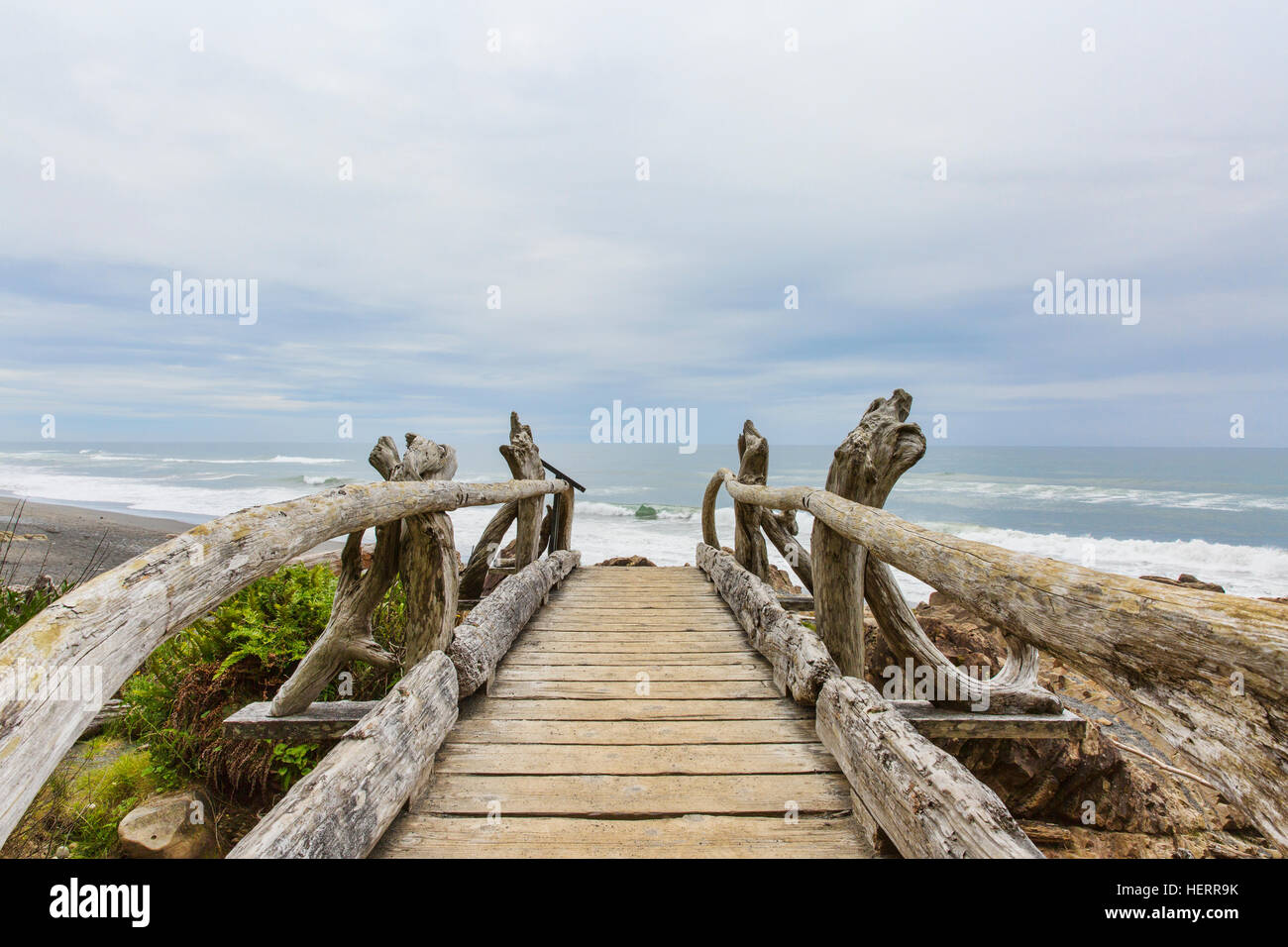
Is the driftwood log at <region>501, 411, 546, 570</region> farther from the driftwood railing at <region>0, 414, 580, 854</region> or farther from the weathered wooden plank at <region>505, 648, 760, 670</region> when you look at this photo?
the weathered wooden plank at <region>505, 648, 760, 670</region>

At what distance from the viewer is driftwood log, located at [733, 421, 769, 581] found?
7.07 meters

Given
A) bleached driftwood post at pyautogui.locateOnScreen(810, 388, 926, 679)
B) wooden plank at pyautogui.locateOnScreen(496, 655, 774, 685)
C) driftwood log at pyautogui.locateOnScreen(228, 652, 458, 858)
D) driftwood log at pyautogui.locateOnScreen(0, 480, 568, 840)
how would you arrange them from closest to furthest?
1. driftwood log at pyautogui.locateOnScreen(0, 480, 568, 840)
2. driftwood log at pyautogui.locateOnScreen(228, 652, 458, 858)
3. bleached driftwood post at pyautogui.locateOnScreen(810, 388, 926, 679)
4. wooden plank at pyautogui.locateOnScreen(496, 655, 774, 685)

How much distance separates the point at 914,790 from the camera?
6.40 feet

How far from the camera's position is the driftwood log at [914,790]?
170 cm

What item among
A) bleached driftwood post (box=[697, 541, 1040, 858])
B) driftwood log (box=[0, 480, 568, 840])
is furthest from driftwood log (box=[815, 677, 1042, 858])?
driftwood log (box=[0, 480, 568, 840])

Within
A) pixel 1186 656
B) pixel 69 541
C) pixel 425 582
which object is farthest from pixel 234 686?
pixel 69 541

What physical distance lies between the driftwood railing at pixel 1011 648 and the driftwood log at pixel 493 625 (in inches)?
71.1

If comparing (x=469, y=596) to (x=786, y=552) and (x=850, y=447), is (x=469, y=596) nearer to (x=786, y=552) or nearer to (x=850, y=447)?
(x=786, y=552)

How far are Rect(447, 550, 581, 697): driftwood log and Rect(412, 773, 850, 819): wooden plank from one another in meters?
0.71

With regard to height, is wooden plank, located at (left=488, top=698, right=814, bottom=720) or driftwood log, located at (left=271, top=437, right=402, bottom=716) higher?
driftwood log, located at (left=271, top=437, right=402, bottom=716)

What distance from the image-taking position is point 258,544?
191 centimetres

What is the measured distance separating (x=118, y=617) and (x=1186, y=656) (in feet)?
7.77

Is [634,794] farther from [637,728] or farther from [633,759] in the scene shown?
[637,728]

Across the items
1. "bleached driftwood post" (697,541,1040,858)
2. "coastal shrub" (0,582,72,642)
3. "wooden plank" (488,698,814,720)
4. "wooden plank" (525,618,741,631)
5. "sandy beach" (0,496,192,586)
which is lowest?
"sandy beach" (0,496,192,586)
